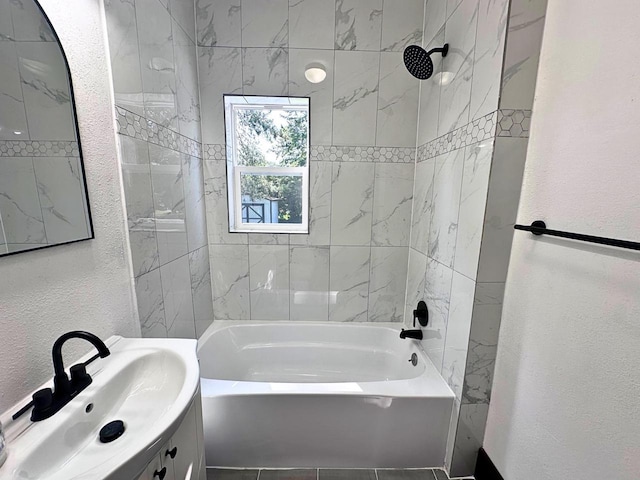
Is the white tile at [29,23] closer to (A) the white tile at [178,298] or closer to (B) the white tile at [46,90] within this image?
(B) the white tile at [46,90]

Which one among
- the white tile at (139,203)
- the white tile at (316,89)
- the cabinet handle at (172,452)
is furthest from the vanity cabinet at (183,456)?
the white tile at (316,89)

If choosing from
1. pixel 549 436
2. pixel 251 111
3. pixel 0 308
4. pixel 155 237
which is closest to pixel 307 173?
pixel 251 111

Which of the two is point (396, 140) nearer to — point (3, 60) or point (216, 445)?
point (3, 60)

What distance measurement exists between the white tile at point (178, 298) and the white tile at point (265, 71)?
1.24m

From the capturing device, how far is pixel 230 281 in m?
2.16

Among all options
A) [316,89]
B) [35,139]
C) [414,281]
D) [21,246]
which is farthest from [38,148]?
[414,281]

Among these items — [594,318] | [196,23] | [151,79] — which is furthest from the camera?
[196,23]

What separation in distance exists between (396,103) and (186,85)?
137 centimetres

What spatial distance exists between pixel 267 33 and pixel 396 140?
112cm

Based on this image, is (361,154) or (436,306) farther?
(361,154)

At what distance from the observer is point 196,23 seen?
184 cm

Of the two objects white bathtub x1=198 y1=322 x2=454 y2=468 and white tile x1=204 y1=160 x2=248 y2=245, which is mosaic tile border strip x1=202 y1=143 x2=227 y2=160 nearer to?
white tile x1=204 y1=160 x2=248 y2=245

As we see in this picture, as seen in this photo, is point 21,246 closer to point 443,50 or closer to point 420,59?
point 420,59

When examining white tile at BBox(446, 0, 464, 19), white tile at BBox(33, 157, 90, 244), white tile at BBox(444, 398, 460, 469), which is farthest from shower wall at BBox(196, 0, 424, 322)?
white tile at BBox(33, 157, 90, 244)
